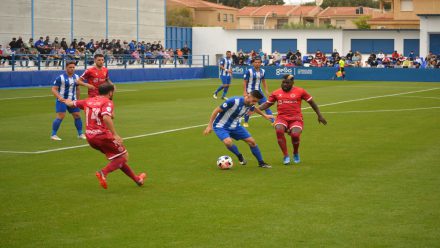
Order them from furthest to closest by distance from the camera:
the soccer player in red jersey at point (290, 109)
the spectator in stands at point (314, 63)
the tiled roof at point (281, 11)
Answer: the tiled roof at point (281, 11), the spectator in stands at point (314, 63), the soccer player in red jersey at point (290, 109)

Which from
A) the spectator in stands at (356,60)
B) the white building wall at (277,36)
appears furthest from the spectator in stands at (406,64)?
the white building wall at (277,36)

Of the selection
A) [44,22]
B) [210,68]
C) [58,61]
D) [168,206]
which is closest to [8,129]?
[168,206]

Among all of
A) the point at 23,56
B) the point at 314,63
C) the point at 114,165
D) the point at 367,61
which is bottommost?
the point at 114,165

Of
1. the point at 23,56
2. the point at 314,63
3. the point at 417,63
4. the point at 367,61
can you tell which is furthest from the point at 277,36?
the point at 23,56

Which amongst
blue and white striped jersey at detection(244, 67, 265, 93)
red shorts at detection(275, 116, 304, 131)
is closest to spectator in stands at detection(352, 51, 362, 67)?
blue and white striped jersey at detection(244, 67, 265, 93)

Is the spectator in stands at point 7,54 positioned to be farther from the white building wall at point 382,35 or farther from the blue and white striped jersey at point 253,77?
the white building wall at point 382,35

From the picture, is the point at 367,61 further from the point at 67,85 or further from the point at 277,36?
the point at 67,85

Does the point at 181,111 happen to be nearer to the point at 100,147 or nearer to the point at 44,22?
the point at 100,147

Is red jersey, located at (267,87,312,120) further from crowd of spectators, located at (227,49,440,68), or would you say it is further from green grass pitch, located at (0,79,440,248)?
crowd of spectators, located at (227,49,440,68)

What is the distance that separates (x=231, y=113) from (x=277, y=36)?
205ft

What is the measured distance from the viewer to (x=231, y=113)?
47.1 ft

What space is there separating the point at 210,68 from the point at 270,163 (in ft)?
146

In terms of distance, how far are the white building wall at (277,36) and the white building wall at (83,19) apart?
337 inches

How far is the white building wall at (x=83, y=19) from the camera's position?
51.1 m
